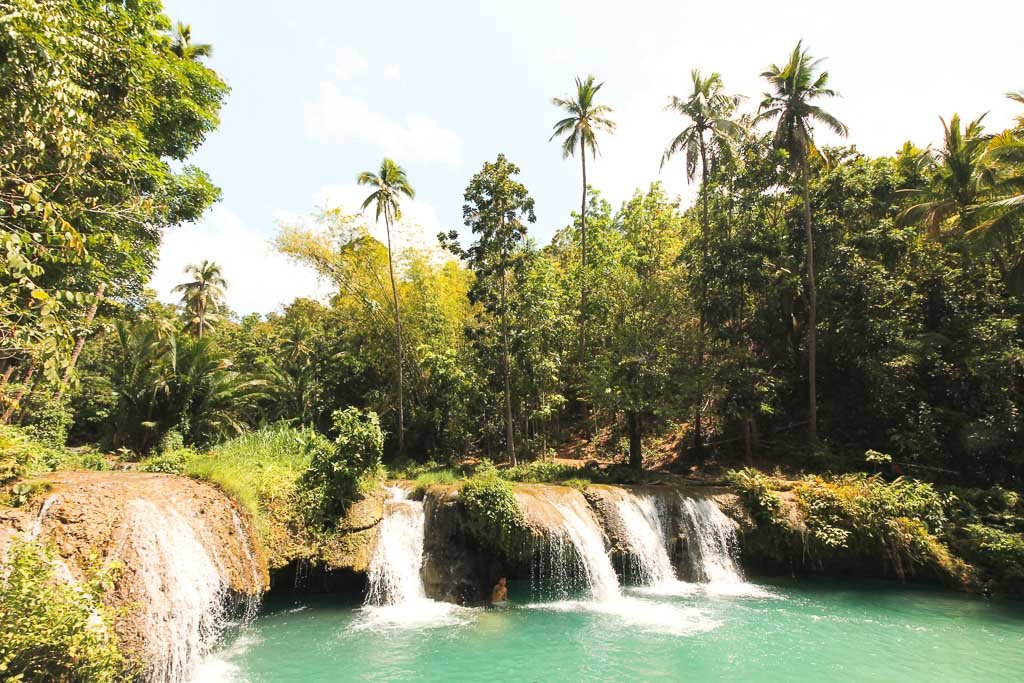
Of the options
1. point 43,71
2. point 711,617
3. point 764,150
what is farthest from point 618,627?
point 764,150

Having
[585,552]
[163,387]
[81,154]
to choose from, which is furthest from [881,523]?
[163,387]

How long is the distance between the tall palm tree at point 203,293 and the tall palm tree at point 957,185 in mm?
42800

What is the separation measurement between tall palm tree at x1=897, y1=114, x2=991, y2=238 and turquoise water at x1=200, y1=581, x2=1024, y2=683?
11242 mm

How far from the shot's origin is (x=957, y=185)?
1655 cm

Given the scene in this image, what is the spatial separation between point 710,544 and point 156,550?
11.1m

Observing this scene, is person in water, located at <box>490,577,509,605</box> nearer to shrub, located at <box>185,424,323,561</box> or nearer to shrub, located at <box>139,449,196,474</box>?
shrub, located at <box>185,424,323,561</box>

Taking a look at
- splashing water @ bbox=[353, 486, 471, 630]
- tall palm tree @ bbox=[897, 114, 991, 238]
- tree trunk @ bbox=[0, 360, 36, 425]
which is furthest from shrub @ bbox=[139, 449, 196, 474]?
tall palm tree @ bbox=[897, 114, 991, 238]

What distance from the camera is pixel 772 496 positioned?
1275 cm

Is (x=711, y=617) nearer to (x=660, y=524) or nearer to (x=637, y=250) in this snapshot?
(x=660, y=524)

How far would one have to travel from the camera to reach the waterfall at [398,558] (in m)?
10.1

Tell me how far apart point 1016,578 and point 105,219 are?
1944 cm

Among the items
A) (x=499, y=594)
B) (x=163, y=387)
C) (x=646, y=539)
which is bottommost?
(x=499, y=594)

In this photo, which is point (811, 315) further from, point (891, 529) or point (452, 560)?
point (452, 560)

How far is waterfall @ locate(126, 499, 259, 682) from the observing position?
240 inches
